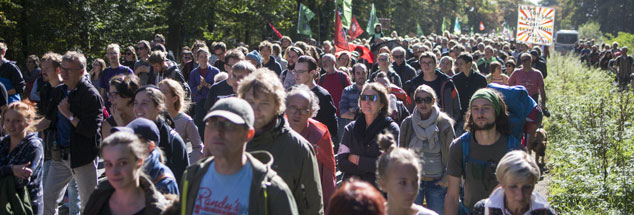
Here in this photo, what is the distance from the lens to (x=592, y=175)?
8.59 metres

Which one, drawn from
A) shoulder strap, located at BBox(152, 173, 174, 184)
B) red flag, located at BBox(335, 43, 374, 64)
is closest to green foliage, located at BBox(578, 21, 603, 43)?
red flag, located at BBox(335, 43, 374, 64)

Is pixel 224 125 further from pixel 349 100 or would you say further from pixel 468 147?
pixel 349 100

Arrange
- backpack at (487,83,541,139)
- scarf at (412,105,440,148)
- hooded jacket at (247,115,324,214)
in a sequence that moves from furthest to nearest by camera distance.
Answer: scarf at (412,105,440,148) < backpack at (487,83,541,139) < hooded jacket at (247,115,324,214)

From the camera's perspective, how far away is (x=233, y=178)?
3166mm

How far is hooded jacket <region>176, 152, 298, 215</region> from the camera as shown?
3146 millimetres

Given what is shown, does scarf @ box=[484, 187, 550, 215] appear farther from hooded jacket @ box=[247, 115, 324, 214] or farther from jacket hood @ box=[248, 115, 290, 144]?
jacket hood @ box=[248, 115, 290, 144]

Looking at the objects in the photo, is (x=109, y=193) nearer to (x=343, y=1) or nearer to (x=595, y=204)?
(x=595, y=204)

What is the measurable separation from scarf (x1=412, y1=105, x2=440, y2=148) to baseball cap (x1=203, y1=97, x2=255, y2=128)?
316 cm

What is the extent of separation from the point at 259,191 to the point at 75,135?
143 inches

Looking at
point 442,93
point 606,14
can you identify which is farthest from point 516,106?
point 606,14

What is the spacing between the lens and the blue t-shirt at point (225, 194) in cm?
315

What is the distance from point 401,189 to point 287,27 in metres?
30.5

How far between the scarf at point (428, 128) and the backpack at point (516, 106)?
91 cm

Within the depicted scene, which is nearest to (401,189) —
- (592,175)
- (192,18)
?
(592,175)
